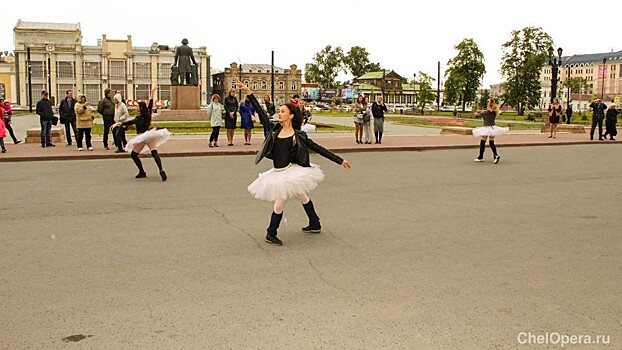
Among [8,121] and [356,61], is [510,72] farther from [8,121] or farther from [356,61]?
[356,61]

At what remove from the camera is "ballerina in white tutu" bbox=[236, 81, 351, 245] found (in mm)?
6828

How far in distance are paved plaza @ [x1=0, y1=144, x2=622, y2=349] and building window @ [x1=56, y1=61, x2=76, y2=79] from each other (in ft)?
325

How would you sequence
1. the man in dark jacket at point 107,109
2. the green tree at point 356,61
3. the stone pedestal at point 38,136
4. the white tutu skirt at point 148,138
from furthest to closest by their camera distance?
the green tree at point 356,61 → the stone pedestal at point 38,136 → the man in dark jacket at point 107,109 → the white tutu skirt at point 148,138

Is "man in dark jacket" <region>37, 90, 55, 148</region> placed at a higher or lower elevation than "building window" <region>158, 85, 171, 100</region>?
lower

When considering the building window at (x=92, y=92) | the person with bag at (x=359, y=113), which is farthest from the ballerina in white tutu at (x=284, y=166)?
the building window at (x=92, y=92)

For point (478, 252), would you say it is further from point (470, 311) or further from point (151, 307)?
point (151, 307)

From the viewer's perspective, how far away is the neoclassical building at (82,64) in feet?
329

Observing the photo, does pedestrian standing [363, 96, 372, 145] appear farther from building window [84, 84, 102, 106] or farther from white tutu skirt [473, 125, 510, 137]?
building window [84, 84, 102, 106]

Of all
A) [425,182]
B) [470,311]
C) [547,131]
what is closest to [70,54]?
[547,131]

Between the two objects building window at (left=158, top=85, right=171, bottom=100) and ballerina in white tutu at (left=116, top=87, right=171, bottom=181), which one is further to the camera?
building window at (left=158, top=85, right=171, bottom=100)

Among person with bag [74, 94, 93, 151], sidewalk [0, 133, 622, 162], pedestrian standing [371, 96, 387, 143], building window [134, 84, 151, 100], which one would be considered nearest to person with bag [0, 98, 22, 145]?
sidewalk [0, 133, 622, 162]

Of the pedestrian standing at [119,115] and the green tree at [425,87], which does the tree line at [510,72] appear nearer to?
the green tree at [425,87]

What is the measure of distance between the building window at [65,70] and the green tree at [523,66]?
70.6 m

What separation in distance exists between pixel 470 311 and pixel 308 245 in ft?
8.37
